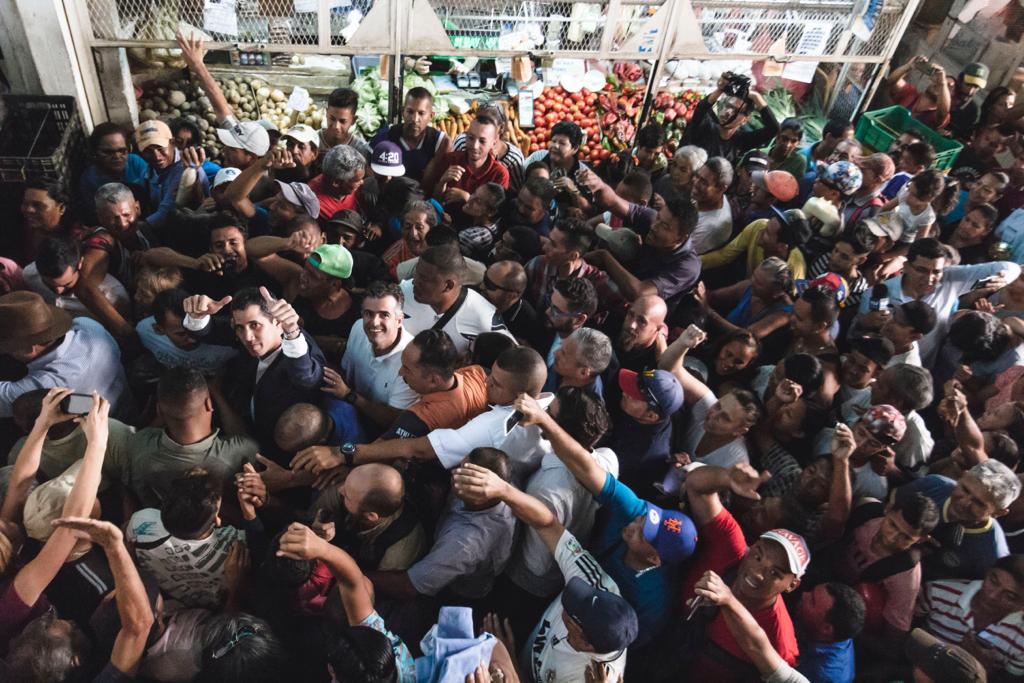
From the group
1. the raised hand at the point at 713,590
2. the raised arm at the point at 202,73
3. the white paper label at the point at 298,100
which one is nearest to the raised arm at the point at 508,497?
the raised hand at the point at 713,590

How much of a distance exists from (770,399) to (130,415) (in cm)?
301

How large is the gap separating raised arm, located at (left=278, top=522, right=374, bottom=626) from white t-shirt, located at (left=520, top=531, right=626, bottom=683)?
0.60 meters

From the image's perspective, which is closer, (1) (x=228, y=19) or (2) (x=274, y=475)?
(2) (x=274, y=475)

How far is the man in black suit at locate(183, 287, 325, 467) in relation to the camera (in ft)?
9.23

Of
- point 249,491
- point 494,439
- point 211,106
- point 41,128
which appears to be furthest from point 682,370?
point 41,128

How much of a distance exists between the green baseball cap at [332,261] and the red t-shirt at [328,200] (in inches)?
29.7

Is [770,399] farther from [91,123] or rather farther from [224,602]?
[91,123]

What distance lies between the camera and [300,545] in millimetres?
2121

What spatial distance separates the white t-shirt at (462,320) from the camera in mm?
3367

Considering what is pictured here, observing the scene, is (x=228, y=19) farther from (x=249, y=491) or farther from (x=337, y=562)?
(x=337, y=562)

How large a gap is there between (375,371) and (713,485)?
1585 mm

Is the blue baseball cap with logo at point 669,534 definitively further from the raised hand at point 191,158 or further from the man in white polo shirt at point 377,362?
the raised hand at point 191,158

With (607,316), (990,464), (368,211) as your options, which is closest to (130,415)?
(368,211)

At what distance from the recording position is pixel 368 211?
4336 millimetres
